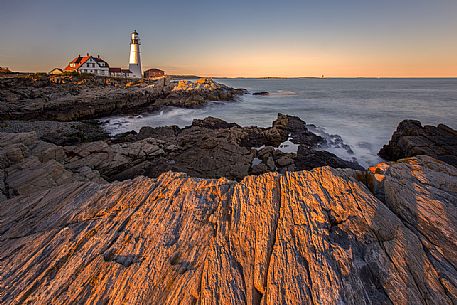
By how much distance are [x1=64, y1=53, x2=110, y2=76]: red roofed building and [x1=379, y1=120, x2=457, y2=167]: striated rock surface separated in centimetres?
8824

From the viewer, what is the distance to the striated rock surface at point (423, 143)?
557 inches

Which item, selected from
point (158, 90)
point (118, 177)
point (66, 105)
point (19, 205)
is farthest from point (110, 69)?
point (19, 205)

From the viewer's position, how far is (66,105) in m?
33.1

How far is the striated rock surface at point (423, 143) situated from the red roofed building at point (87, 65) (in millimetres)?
88241

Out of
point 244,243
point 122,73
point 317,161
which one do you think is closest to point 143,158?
point 317,161

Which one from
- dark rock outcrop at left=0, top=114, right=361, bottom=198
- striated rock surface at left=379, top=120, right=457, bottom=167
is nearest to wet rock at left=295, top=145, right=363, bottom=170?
dark rock outcrop at left=0, top=114, right=361, bottom=198

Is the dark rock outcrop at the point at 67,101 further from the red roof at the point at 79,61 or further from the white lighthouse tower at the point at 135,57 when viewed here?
the white lighthouse tower at the point at 135,57

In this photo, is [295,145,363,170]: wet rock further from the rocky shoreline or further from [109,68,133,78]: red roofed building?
[109,68,133,78]: red roofed building

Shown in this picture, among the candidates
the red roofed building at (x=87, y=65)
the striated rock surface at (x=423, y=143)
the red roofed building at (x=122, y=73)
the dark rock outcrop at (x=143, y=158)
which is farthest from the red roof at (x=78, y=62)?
the striated rock surface at (x=423, y=143)

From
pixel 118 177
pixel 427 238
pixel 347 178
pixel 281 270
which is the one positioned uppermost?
pixel 347 178

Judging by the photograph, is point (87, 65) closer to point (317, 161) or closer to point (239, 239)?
point (317, 161)

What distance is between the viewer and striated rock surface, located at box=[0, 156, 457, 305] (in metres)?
3.79

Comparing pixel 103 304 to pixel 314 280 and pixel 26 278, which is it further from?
pixel 314 280

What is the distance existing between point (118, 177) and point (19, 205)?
6712 millimetres
